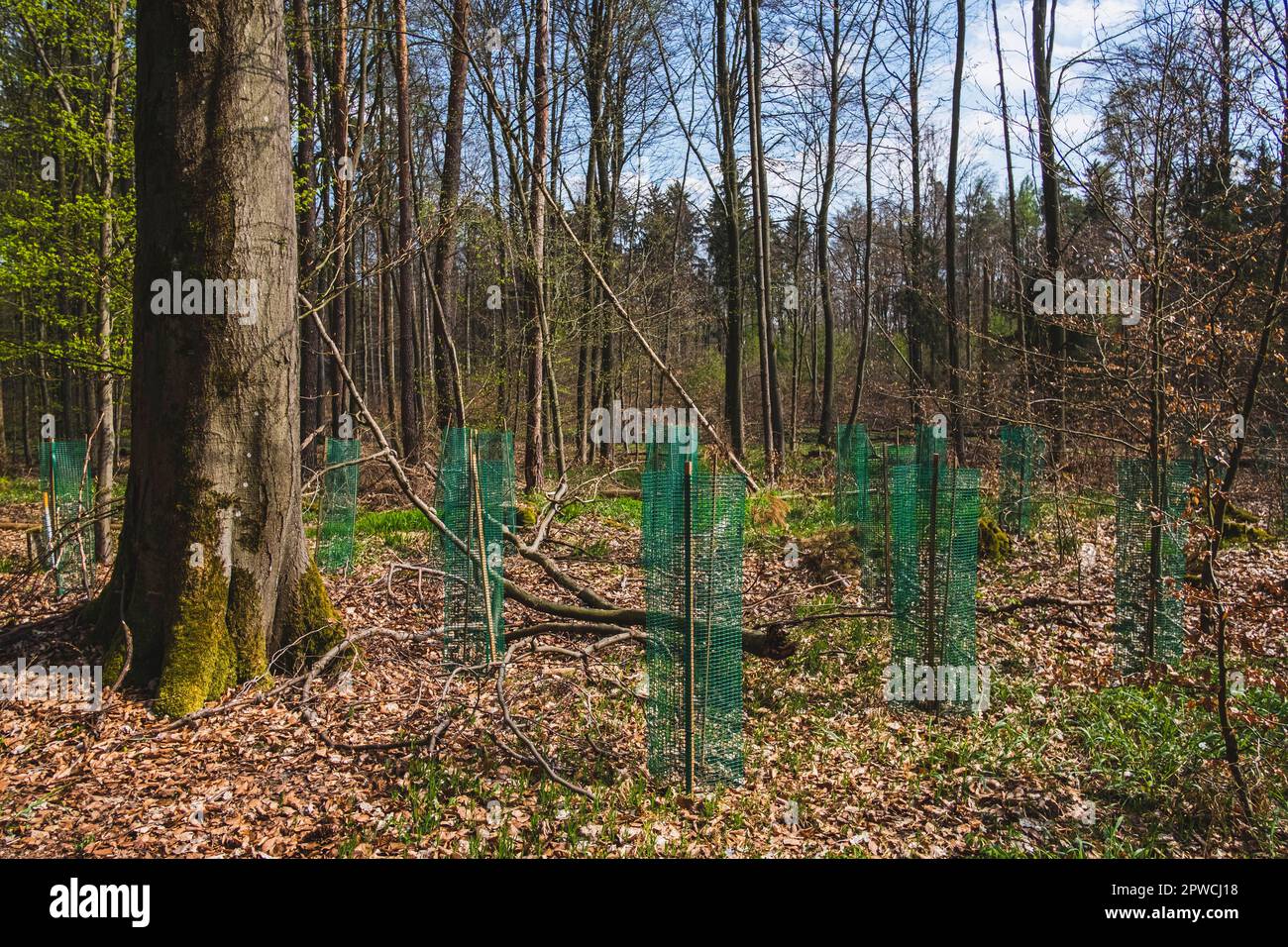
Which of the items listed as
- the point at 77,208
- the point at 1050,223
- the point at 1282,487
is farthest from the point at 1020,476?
the point at 77,208

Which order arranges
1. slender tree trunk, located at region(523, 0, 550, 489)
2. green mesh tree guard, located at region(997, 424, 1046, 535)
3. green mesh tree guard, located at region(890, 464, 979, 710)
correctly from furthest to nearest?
slender tree trunk, located at region(523, 0, 550, 489) → green mesh tree guard, located at region(997, 424, 1046, 535) → green mesh tree guard, located at region(890, 464, 979, 710)

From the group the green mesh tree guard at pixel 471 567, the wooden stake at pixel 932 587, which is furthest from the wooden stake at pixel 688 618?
the wooden stake at pixel 932 587

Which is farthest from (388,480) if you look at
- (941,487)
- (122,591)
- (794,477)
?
(941,487)

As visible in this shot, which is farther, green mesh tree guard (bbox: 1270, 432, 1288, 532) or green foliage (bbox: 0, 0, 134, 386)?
green mesh tree guard (bbox: 1270, 432, 1288, 532)

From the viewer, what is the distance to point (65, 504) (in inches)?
346

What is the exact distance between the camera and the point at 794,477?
14.7m

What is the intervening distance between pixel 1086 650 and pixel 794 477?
852 cm

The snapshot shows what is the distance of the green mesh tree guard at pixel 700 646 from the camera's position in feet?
13.5

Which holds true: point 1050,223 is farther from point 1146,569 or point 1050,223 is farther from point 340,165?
point 340,165

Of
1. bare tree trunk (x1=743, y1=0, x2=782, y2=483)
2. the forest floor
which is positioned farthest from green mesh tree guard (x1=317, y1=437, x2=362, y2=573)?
bare tree trunk (x1=743, y1=0, x2=782, y2=483)

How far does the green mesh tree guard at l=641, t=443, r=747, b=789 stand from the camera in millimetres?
4125

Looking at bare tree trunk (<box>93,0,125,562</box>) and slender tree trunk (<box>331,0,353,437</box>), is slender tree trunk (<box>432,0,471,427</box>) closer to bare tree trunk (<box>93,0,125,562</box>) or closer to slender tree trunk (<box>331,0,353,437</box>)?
slender tree trunk (<box>331,0,353,437</box>)

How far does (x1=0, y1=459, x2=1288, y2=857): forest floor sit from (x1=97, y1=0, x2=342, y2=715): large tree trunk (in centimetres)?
42
